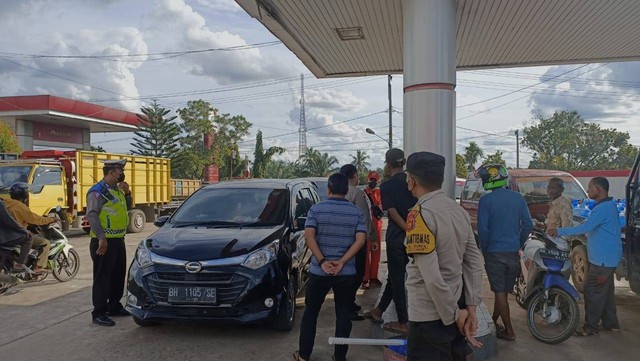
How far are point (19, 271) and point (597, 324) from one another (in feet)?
25.2

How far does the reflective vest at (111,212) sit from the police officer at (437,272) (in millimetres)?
4288

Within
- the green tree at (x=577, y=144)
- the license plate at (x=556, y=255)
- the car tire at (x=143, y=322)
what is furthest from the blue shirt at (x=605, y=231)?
the green tree at (x=577, y=144)

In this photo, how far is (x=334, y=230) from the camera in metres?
4.31

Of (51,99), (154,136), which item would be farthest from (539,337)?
(154,136)

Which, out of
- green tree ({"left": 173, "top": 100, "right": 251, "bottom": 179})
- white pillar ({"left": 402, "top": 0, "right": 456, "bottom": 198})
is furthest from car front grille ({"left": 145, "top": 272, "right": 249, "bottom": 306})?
green tree ({"left": 173, "top": 100, "right": 251, "bottom": 179})

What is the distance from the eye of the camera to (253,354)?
188 inches

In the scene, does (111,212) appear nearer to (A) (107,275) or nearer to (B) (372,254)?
(A) (107,275)

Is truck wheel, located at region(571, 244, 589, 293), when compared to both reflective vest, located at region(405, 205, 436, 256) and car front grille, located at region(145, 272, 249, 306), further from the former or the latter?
reflective vest, located at region(405, 205, 436, 256)

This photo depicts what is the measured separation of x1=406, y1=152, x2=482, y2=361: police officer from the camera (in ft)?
8.42

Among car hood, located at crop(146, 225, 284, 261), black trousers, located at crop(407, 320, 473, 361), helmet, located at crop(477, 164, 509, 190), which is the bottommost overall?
black trousers, located at crop(407, 320, 473, 361)

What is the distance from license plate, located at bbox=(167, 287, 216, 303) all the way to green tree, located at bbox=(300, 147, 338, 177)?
49020 millimetres

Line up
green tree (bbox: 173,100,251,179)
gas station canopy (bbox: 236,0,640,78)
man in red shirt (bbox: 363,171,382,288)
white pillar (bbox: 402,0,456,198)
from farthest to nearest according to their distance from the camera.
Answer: green tree (bbox: 173,100,251,179) < man in red shirt (bbox: 363,171,382,288) < gas station canopy (bbox: 236,0,640,78) < white pillar (bbox: 402,0,456,198)

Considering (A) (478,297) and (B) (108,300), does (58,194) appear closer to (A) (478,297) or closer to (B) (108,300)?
(B) (108,300)

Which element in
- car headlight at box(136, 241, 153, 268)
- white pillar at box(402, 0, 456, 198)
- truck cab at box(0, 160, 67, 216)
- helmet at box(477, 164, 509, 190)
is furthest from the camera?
truck cab at box(0, 160, 67, 216)
